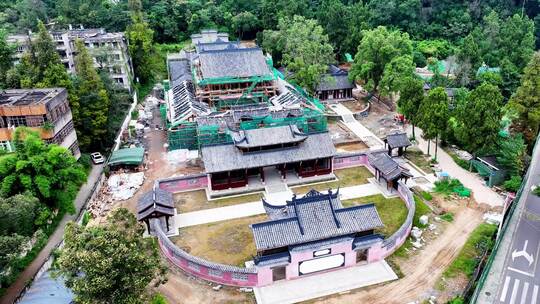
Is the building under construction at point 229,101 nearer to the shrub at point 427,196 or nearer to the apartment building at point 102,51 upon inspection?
the apartment building at point 102,51

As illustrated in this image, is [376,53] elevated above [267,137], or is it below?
above

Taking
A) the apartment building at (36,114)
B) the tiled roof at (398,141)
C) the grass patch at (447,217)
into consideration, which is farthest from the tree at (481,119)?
the apartment building at (36,114)

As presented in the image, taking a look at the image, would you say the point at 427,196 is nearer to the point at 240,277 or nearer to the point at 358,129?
the point at 358,129

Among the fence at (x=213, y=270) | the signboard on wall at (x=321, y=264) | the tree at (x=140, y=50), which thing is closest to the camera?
the fence at (x=213, y=270)

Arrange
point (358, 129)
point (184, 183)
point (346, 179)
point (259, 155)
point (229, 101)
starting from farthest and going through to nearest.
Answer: point (229, 101), point (358, 129), point (346, 179), point (184, 183), point (259, 155)

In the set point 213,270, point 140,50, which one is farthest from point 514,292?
point 140,50

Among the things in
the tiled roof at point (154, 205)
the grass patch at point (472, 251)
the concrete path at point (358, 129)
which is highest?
the tiled roof at point (154, 205)

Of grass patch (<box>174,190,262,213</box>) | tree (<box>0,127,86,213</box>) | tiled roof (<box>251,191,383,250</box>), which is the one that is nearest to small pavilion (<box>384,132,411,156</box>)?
grass patch (<box>174,190,262,213</box>)
